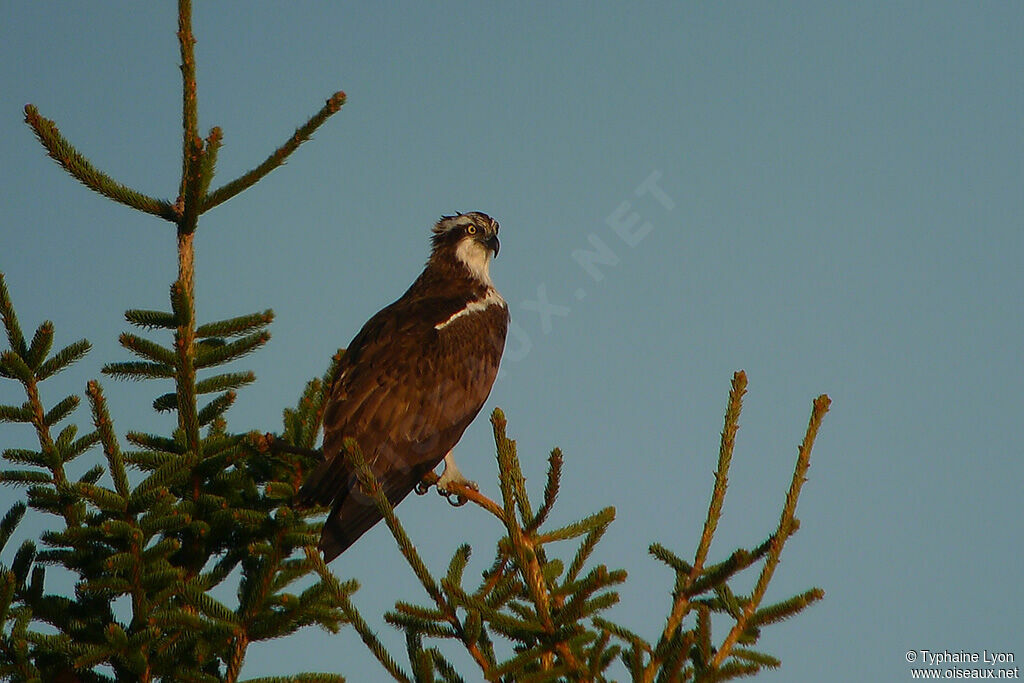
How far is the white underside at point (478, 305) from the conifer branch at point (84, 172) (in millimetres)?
3306

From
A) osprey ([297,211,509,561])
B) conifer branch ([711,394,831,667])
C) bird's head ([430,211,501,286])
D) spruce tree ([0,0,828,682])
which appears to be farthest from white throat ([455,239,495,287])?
conifer branch ([711,394,831,667])

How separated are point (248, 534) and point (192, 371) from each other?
3.09 ft

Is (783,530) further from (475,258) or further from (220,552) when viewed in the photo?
(475,258)

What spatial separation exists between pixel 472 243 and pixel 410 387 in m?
2.62

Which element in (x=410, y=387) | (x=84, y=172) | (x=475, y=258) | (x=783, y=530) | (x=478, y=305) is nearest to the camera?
(x=783, y=530)

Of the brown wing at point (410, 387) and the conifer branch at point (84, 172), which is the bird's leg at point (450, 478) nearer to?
the brown wing at point (410, 387)

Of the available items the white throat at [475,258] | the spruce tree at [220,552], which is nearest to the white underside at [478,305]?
the white throat at [475,258]

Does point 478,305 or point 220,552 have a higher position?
point 478,305

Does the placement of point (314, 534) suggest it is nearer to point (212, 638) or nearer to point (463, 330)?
point (212, 638)

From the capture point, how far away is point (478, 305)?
29.0 feet

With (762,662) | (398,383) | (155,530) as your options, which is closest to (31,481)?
(155,530)

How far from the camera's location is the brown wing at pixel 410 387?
7195 millimetres

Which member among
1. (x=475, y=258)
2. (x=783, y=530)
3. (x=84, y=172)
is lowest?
(x=783, y=530)

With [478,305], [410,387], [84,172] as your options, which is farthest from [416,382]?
[84,172]
